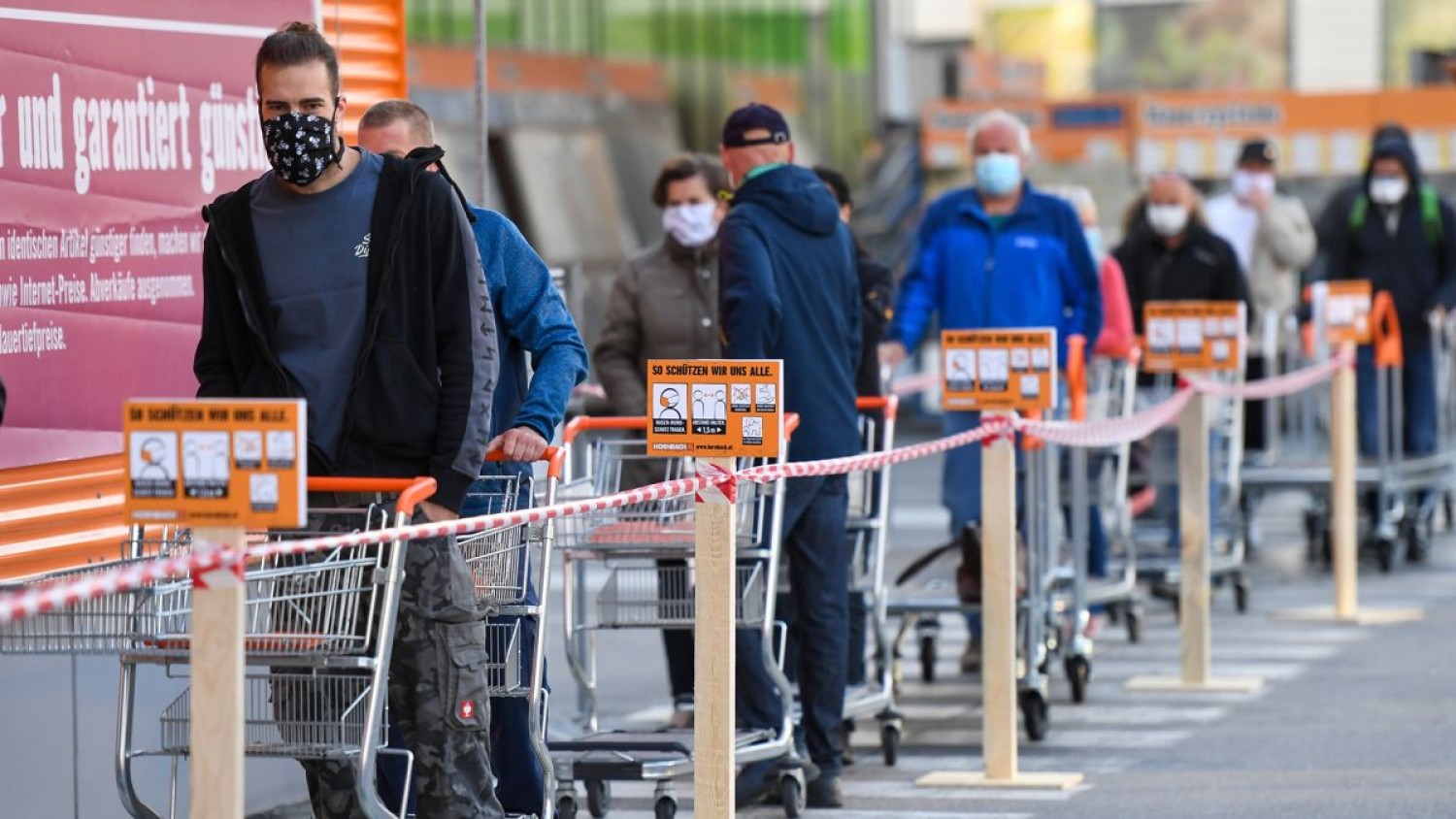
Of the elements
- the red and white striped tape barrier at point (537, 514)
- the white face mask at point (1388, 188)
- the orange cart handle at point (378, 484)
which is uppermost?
the white face mask at point (1388, 188)

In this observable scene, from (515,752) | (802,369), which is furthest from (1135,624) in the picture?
(515,752)

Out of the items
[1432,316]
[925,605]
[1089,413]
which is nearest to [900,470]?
[1432,316]

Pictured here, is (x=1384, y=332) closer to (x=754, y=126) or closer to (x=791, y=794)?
(x=754, y=126)

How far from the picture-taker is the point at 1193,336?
1231 cm

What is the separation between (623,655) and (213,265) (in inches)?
277

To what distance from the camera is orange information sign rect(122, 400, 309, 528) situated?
17.1 ft

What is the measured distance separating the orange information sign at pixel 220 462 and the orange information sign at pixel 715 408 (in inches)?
83.7

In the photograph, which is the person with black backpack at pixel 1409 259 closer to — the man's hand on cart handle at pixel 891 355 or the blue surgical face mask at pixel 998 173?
the blue surgical face mask at pixel 998 173

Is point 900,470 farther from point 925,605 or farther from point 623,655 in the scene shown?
point 925,605

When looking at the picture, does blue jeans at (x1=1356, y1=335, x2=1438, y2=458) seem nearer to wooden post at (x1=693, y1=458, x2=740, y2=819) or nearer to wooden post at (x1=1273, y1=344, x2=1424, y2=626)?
wooden post at (x1=1273, y1=344, x2=1424, y2=626)

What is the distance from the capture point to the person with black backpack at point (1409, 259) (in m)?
16.7

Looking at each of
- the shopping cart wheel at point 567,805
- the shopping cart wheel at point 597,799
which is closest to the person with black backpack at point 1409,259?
the shopping cart wheel at point 597,799

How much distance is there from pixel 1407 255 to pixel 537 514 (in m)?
11.2

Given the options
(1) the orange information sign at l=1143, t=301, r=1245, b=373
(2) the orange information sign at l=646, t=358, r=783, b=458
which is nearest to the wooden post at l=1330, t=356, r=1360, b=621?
(1) the orange information sign at l=1143, t=301, r=1245, b=373
